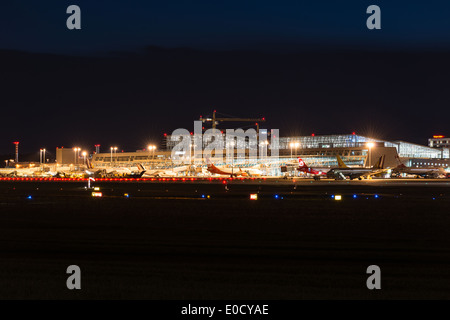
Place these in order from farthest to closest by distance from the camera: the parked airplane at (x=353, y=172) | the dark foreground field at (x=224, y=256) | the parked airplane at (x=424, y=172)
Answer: the parked airplane at (x=424, y=172) → the parked airplane at (x=353, y=172) → the dark foreground field at (x=224, y=256)

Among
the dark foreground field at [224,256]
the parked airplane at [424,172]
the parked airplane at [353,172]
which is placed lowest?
the parked airplane at [424,172]

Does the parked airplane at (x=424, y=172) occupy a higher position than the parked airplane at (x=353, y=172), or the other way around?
the parked airplane at (x=353, y=172)

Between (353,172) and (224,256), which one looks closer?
(224,256)

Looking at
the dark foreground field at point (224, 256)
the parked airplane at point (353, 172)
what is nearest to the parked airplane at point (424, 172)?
the parked airplane at point (353, 172)

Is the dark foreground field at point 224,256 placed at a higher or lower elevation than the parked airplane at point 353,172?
higher

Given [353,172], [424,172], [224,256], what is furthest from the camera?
[424,172]

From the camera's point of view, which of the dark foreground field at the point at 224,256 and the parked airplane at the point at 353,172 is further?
the parked airplane at the point at 353,172

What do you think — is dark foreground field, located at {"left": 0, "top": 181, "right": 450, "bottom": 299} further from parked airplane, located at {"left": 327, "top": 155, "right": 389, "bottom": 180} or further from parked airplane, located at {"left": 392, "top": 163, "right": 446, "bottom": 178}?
parked airplane, located at {"left": 392, "top": 163, "right": 446, "bottom": 178}

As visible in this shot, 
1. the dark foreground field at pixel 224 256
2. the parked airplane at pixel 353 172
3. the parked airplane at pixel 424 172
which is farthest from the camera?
the parked airplane at pixel 424 172

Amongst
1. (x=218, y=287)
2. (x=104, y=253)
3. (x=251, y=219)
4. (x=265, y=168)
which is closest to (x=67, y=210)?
(x=251, y=219)

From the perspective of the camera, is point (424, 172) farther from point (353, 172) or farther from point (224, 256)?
point (224, 256)

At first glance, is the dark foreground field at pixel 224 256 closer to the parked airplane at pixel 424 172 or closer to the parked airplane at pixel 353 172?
the parked airplane at pixel 353 172

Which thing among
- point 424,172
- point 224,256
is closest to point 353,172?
point 424,172
